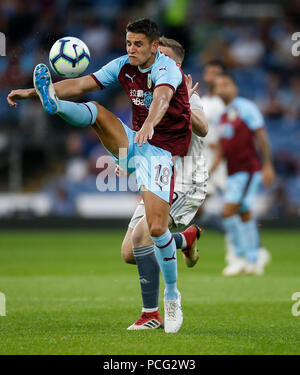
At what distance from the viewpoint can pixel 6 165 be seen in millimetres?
18469

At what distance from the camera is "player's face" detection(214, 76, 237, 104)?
10992 millimetres

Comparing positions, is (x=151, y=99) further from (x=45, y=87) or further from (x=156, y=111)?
(x=45, y=87)

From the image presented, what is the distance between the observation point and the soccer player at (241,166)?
10836 mm

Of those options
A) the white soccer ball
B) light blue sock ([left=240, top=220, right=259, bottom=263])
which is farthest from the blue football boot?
light blue sock ([left=240, top=220, right=259, bottom=263])

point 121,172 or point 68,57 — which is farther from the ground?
point 68,57

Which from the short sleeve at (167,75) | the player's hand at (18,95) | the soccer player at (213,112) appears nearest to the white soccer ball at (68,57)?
the player's hand at (18,95)

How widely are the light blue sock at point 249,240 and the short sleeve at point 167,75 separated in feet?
17.3

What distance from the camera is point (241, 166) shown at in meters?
11.2

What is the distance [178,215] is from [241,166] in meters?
4.58

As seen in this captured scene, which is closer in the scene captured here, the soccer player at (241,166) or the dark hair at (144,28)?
the dark hair at (144,28)

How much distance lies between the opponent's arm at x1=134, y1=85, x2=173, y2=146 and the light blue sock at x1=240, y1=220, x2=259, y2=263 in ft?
18.0

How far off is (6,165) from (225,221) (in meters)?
8.75
